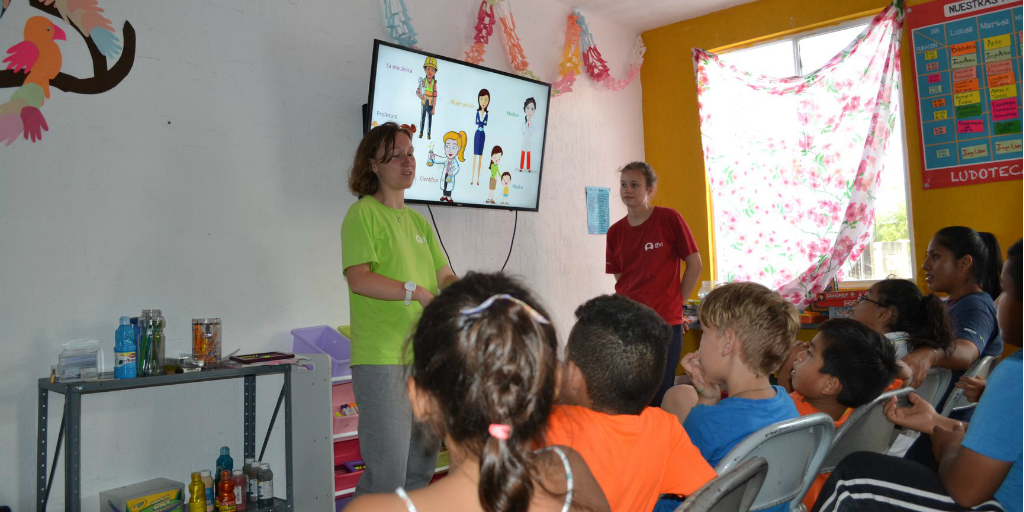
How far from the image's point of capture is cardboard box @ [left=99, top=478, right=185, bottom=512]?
88.8 inches

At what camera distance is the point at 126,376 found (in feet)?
7.09

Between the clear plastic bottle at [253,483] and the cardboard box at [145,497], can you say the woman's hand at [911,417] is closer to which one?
the clear plastic bottle at [253,483]

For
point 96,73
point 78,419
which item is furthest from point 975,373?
point 96,73

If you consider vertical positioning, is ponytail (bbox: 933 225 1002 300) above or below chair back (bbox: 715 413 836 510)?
above

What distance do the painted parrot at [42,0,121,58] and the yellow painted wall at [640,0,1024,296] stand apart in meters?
3.70

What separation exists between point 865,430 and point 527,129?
2.62 meters

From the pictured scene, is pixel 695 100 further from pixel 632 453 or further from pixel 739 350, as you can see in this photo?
pixel 632 453

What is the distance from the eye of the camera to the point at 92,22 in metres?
2.45

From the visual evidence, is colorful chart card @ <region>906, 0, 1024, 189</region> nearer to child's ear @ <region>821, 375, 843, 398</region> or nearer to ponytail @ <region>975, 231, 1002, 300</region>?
ponytail @ <region>975, 231, 1002, 300</region>

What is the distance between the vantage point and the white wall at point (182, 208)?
229cm

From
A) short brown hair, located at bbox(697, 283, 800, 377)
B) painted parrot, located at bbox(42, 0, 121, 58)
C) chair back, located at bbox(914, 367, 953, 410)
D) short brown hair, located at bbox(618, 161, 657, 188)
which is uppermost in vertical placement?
painted parrot, located at bbox(42, 0, 121, 58)

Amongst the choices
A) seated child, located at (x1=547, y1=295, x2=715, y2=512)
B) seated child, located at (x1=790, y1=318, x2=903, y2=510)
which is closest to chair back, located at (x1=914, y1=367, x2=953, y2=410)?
seated child, located at (x1=790, y1=318, x2=903, y2=510)


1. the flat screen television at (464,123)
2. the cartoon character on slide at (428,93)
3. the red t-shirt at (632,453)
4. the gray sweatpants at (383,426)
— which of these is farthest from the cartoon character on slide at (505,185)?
the red t-shirt at (632,453)

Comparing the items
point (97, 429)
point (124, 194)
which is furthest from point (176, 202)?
point (97, 429)
